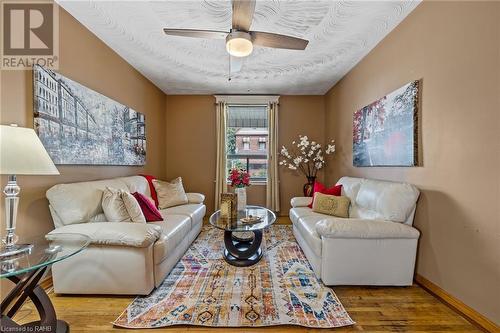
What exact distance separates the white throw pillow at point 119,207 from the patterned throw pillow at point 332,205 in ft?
6.89

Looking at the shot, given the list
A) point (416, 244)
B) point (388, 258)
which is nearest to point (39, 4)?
point (388, 258)

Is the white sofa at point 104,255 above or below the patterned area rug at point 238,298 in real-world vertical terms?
above

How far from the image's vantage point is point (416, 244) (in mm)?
2092

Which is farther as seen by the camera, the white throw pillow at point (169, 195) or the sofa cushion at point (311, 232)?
the white throw pillow at point (169, 195)

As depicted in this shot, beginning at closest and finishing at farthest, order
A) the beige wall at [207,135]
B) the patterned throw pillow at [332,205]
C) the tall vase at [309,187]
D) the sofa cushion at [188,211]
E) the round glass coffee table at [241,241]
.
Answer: the round glass coffee table at [241,241] → the patterned throw pillow at [332,205] → the sofa cushion at [188,211] → the tall vase at [309,187] → the beige wall at [207,135]

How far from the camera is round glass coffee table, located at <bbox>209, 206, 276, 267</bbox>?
246 centimetres

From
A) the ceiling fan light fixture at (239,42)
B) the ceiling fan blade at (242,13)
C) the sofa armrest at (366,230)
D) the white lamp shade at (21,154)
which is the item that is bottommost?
the sofa armrest at (366,230)

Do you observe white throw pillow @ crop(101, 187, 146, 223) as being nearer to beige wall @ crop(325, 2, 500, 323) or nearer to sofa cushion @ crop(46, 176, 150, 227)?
sofa cushion @ crop(46, 176, 150, 227)

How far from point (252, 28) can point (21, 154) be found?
7.43 feet

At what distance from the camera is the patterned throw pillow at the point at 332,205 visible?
9.57 feet

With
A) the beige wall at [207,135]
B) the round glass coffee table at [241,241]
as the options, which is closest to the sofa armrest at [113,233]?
the round glass coffee table at [241,241]

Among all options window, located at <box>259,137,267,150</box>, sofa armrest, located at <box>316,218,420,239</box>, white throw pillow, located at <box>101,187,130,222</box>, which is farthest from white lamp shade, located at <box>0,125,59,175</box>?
window, located at <box>259,137,267,150</box>

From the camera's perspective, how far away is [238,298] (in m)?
1.97

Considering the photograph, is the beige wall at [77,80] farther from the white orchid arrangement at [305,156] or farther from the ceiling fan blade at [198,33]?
the white orchid arrangement at [305,156]
